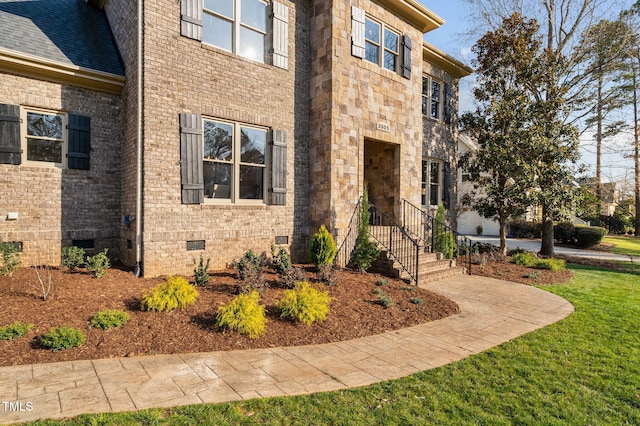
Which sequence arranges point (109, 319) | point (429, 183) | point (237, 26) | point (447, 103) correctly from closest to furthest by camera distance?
point (109, 319)
point (237, 26)
point (429, 183)
point (447, 103)

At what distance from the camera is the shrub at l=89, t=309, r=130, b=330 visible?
15.7ft

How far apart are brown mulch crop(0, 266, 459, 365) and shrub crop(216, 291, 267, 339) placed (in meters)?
0.10

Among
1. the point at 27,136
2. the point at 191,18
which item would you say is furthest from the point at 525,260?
the point at 27,136

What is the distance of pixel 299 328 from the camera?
17.2ft

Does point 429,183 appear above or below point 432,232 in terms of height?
above

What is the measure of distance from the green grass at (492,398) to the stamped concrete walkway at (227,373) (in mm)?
191

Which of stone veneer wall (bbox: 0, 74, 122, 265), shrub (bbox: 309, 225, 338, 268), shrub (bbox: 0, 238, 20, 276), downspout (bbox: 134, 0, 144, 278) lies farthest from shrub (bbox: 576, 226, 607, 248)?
shrub (bbox: 0, 238, 20, 276)

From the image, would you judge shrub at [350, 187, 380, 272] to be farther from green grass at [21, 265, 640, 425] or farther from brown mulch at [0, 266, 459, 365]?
green grass at [21, 265, 640, 425]

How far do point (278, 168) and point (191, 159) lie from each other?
217cm

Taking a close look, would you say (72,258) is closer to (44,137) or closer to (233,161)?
(44,137)

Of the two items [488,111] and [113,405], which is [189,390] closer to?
[113,405]

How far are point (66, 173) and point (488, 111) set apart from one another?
13.1 meters

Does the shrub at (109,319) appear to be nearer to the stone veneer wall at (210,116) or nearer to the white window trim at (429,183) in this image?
the stone veneer wall at (210,116)

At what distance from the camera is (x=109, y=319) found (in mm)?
4832
